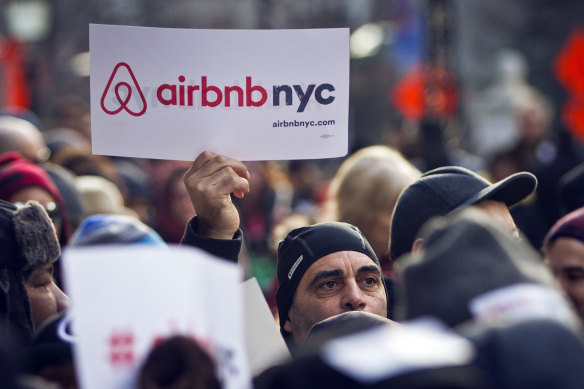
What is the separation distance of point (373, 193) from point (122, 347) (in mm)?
3302

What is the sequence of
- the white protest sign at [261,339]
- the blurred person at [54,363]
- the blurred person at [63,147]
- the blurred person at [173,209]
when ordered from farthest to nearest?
the blurred person at [63,147]
the blurred person at [173,209]
the white protest sign at [261,339]
the blurred person at [54,363]

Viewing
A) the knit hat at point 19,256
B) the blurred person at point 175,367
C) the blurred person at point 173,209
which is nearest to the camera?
the blurred person at point 175,367

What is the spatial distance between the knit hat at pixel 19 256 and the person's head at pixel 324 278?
1068mm

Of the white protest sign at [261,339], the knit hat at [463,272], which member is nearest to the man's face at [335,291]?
the white protest sign at [261,339]

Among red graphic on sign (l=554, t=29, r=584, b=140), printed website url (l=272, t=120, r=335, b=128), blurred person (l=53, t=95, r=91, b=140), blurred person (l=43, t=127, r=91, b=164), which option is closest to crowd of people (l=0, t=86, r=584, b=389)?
blurred person (l=43, t=127, r=91, b=164)

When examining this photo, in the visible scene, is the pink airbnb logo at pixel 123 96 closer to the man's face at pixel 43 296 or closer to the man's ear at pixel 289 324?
the man's face at pixel 43 296

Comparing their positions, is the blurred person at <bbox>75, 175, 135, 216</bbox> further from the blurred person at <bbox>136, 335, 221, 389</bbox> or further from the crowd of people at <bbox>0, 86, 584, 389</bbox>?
the blurred person at <bbox>136, 335, 221, 389</bbox>

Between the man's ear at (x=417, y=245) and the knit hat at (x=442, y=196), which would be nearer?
the man's ear at (x=417, y=245)

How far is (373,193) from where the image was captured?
512 cm

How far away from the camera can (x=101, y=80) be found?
3.33m

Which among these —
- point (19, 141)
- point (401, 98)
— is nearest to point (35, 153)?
point (19, 141)

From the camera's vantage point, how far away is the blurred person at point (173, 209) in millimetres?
6801

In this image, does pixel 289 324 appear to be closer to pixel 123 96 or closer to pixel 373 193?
pixel 123 96

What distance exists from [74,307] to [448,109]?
11909 mm
